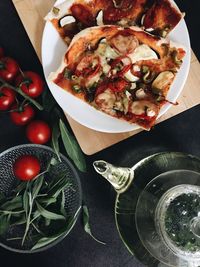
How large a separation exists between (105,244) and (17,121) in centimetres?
50

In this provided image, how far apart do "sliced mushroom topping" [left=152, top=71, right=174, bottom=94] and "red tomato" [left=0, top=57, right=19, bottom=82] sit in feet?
1.46

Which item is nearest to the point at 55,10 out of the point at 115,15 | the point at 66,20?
the point at 66,20

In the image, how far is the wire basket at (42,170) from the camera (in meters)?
1.51

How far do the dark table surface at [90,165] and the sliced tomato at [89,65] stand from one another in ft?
0.67

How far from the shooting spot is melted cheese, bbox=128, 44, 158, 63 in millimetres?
1409

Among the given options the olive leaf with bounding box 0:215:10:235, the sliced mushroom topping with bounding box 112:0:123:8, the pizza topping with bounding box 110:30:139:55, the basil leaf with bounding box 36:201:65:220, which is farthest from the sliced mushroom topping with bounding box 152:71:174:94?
the olive leaf with bounding box 0:215:10:235

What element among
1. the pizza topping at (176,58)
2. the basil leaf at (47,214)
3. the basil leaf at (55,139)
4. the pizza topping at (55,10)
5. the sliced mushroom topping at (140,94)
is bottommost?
the basil leaf at (47,214)

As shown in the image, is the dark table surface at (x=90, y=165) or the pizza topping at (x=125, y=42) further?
the dark table surface at (x=90, y=165)

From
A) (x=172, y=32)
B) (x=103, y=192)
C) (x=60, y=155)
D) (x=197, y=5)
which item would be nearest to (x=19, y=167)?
(x=60, y=155)

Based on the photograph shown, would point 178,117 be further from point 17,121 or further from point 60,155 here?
point 17,121

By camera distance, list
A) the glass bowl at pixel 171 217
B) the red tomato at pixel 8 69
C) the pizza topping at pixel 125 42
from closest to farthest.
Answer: the glass bowl at pixel 171 217 < the pizza topping at pixel 125 42 < the red tomato at pixel 8 69

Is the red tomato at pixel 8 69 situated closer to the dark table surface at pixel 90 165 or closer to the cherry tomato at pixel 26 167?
the dark table surface at pixel 90 165

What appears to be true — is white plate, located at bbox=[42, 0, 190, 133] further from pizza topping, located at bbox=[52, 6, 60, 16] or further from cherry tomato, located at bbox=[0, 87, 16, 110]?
cherry tomato, located at bbox=[0, 87, 16, 110]

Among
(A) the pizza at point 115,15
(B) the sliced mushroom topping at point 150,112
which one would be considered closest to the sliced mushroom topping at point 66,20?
(A) the pizza at point 115,15
